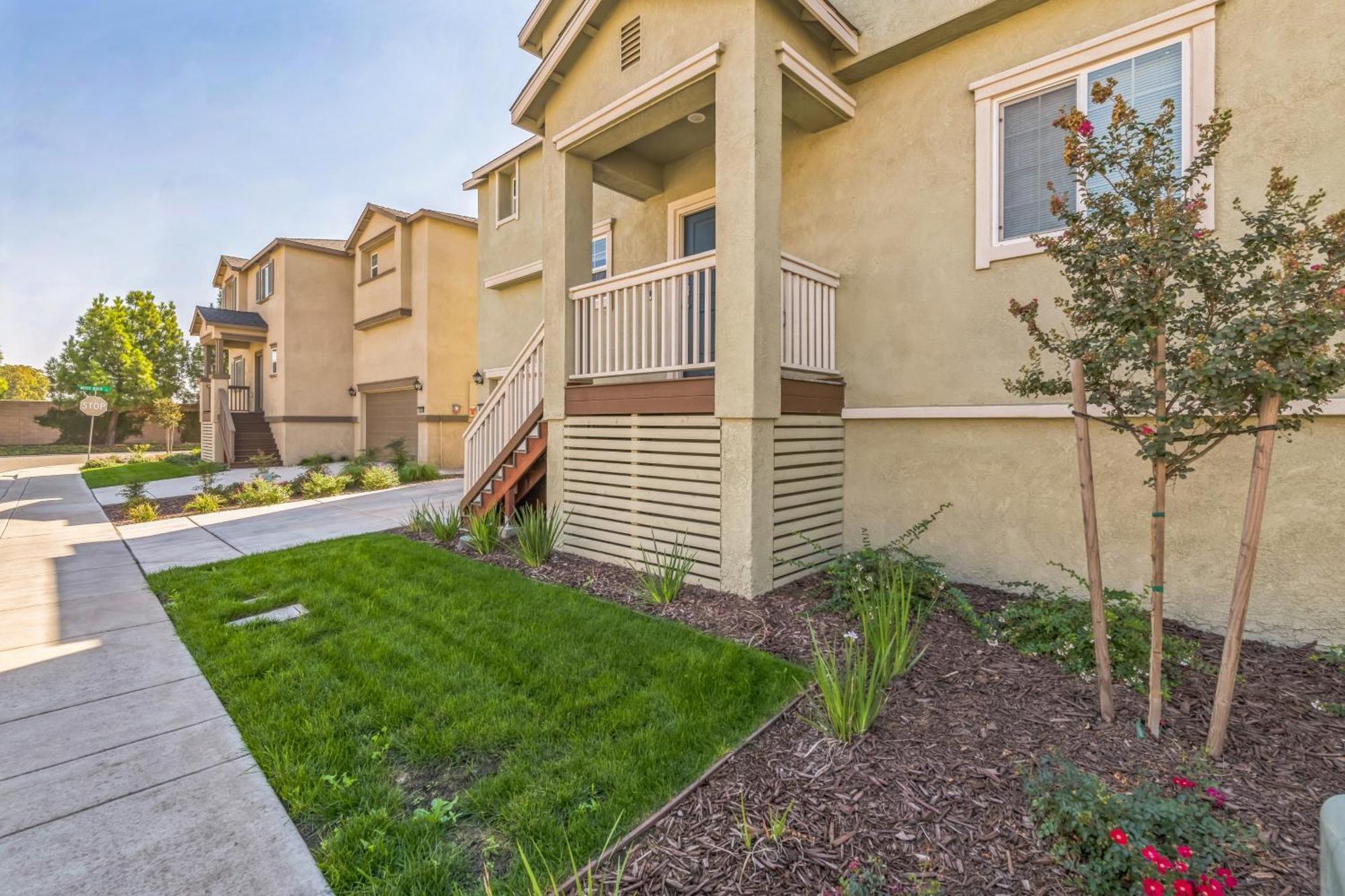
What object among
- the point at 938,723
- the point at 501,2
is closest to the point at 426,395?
the point at 501,2

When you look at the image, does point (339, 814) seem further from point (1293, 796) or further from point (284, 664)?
point (1293, 796)

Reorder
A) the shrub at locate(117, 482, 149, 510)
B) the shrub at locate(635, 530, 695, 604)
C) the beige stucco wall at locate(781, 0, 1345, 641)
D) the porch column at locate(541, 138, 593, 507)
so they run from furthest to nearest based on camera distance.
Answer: the shrub at locate(117, 482, 149, 510), the porch column at locate(541, 138, 593, 507), the shrub at locate(635, 530, 695, 604), the beige stucco wall at locate(781, 0, 1345, 641)

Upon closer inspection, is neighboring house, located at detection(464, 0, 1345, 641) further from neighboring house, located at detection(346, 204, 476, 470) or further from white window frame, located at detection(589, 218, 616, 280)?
neighboring house, located at detection(346, 204, 476, 470)

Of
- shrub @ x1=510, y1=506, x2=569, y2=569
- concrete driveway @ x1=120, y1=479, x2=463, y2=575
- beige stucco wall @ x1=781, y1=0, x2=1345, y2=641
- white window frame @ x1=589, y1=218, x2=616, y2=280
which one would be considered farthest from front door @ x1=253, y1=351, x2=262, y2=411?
beige stucco wall @ x1=781, y1=0, x2=1345, y2=641

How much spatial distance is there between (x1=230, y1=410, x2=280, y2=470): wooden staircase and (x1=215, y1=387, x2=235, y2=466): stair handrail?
0.33 ft

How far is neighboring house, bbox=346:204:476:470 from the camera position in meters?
14.8

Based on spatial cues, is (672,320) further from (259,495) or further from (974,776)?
(259,495)

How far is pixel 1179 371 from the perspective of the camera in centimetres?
239

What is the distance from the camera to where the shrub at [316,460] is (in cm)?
1655

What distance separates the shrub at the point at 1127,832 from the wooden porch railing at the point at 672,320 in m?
3.55

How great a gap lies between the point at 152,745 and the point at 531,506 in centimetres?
397

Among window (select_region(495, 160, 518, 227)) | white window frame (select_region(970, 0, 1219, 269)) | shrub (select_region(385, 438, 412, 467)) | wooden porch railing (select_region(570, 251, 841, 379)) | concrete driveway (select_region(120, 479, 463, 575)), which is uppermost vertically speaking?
window (select_region(495, 160, 518, 227))

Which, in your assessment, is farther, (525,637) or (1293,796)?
(525,637)

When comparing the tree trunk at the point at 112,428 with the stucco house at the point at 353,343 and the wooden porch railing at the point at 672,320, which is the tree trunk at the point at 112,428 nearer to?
the stucco house at the point at 353,343
